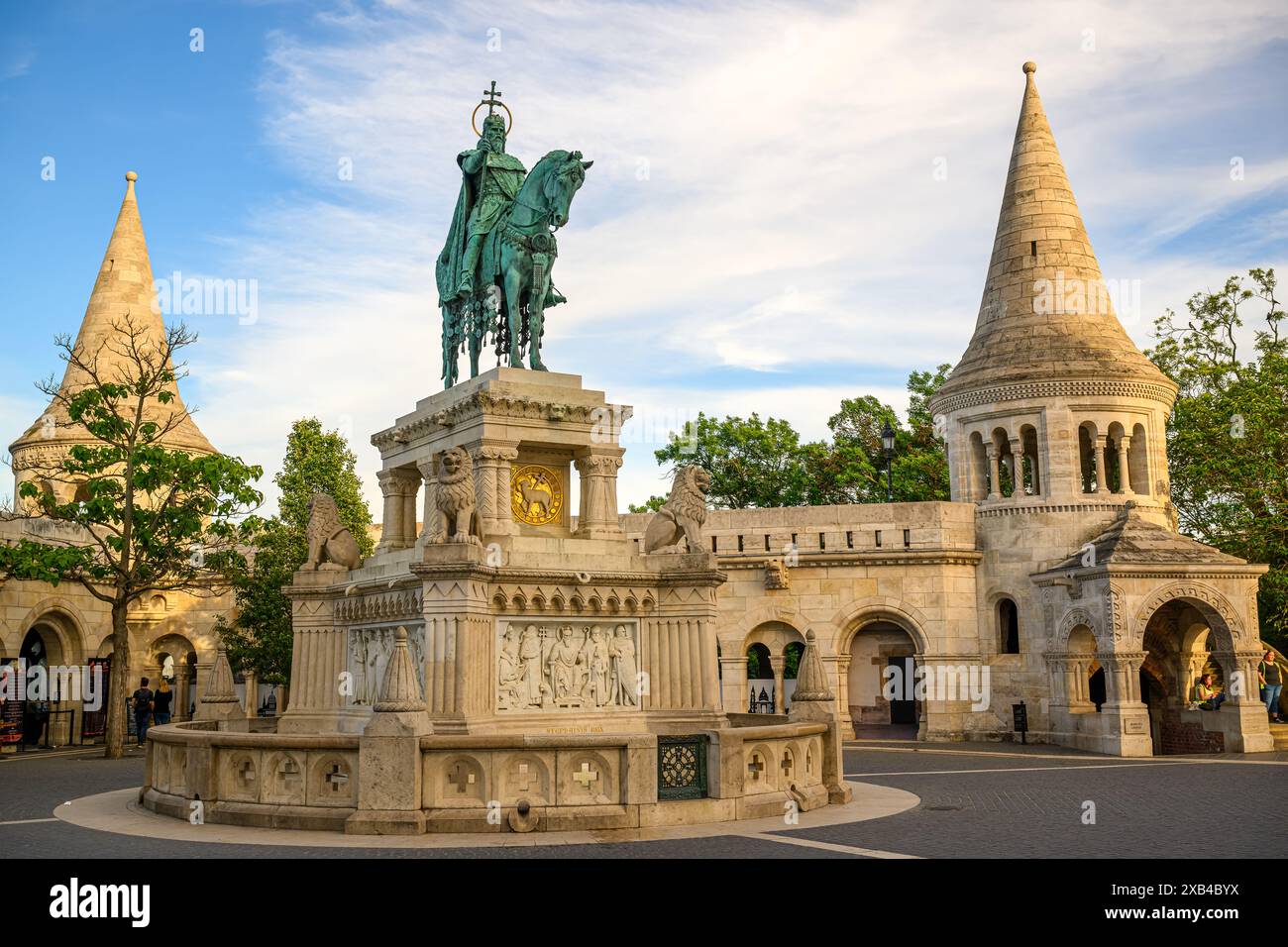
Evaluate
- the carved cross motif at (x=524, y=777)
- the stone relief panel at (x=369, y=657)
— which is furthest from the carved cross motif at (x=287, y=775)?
the stone relief panel at (x=369, y=657)

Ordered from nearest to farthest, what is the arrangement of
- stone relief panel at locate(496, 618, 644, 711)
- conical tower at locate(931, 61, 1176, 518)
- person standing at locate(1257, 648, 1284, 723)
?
stone relief panel at locate(496, 618, 644, 711) → person standing at locate(1257, 648, 1284, 723) → conical tower at locate(931, 61, 1176, 518)

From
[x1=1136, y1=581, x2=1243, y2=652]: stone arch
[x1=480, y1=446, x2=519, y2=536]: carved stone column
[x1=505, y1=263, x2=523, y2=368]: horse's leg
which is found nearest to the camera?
A: [x1=480, y1=446, x2=519, y2=536]: carved stone column

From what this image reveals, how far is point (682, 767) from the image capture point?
41.6 feet

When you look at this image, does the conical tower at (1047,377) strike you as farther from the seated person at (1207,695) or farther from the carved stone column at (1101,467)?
the seated person at (1207,695)

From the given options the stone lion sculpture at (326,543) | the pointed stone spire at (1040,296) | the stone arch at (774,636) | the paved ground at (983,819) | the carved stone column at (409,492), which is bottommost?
the paved ground at (983,819)

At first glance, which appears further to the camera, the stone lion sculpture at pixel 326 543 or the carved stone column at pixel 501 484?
the stone lion sculpture at pixel 326 543

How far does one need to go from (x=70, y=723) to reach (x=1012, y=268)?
92.5 ft

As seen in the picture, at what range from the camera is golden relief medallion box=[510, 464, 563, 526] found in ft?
53.9

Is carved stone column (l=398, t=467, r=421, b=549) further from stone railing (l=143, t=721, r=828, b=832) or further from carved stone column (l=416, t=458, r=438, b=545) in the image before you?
stone railing (l=143, t=721, r=828, b=832)

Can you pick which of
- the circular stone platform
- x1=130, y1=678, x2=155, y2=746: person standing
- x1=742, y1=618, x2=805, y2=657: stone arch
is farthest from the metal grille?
x1=130, y1=678, x2=155, y2=746: person standing

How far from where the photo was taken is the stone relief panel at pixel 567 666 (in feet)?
49.3

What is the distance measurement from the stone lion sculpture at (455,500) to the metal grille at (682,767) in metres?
3.63

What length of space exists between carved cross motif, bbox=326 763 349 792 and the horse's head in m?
8.02
